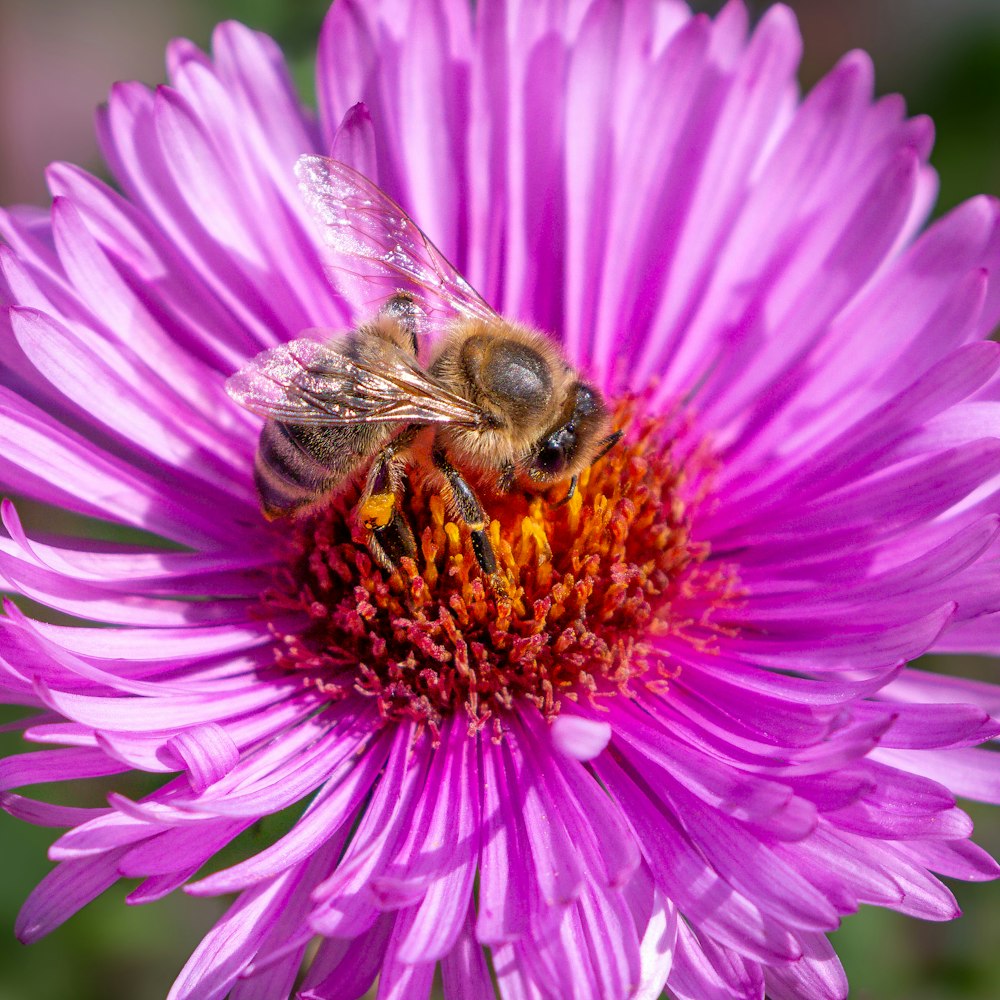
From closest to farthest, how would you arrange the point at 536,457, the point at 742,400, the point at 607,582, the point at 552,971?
the point at 552,971, the point at 536,457, the point at 607,582, the point at 742,400

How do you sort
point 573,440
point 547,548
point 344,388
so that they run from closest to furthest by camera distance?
Answer: point 344,388, point 573,440, point 547,548

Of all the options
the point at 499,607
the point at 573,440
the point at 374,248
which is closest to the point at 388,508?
the point at 499,607

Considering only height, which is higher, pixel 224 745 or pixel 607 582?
pixel 607 582

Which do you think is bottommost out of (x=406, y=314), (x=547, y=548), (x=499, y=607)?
(x=499, y=607)

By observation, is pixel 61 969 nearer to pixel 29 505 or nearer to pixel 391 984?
pixel 29 505

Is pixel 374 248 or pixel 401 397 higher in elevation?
pixel 374 248

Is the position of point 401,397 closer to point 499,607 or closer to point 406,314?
point 406,314

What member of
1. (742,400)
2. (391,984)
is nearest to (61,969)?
(391,984)

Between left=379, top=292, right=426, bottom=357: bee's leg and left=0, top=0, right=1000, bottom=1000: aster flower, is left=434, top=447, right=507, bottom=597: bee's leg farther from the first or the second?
left=379, top=292, right=426, bottom=357: bee's leg
